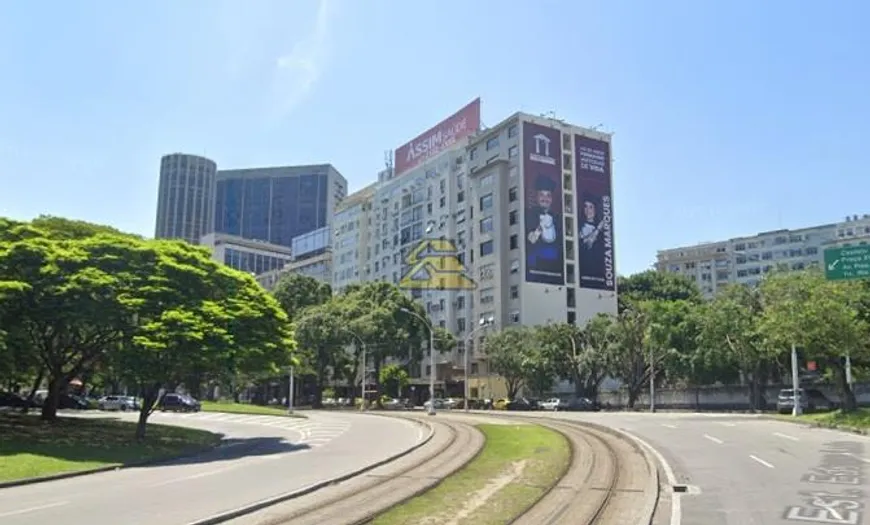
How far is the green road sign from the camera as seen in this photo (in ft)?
106

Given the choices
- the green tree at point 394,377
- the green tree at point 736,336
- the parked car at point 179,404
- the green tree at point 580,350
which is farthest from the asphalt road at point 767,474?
the green tree at point 394,377

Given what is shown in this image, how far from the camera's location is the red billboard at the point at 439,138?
97250 millimetres

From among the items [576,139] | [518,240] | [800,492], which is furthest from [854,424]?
[576,139]

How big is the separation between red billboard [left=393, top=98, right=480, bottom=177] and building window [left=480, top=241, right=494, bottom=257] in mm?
15306

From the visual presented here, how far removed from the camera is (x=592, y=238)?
92438mm

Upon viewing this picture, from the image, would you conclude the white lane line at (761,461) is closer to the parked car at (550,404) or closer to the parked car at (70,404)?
the parked car at (550,404)

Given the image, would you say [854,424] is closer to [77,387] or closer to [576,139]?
[576,139]

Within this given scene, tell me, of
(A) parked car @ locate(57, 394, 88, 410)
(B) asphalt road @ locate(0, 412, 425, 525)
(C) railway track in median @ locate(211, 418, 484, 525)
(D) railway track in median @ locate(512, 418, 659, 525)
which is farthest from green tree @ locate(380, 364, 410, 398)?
(D) railway track in median @ locate(512, 418, 659, 525)

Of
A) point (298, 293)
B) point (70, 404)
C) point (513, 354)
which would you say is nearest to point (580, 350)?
point (513, 354)

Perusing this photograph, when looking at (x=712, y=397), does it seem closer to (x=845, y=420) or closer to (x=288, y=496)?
(x=845, y=420)

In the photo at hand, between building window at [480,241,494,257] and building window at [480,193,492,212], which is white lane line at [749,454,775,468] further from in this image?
building window at [480,193,492,212]

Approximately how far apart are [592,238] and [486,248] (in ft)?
42.0

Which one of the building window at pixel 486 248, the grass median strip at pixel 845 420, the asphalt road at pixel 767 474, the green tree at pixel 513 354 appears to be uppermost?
the building window at pixel 486 248

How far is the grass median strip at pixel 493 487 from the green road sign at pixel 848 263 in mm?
15033
